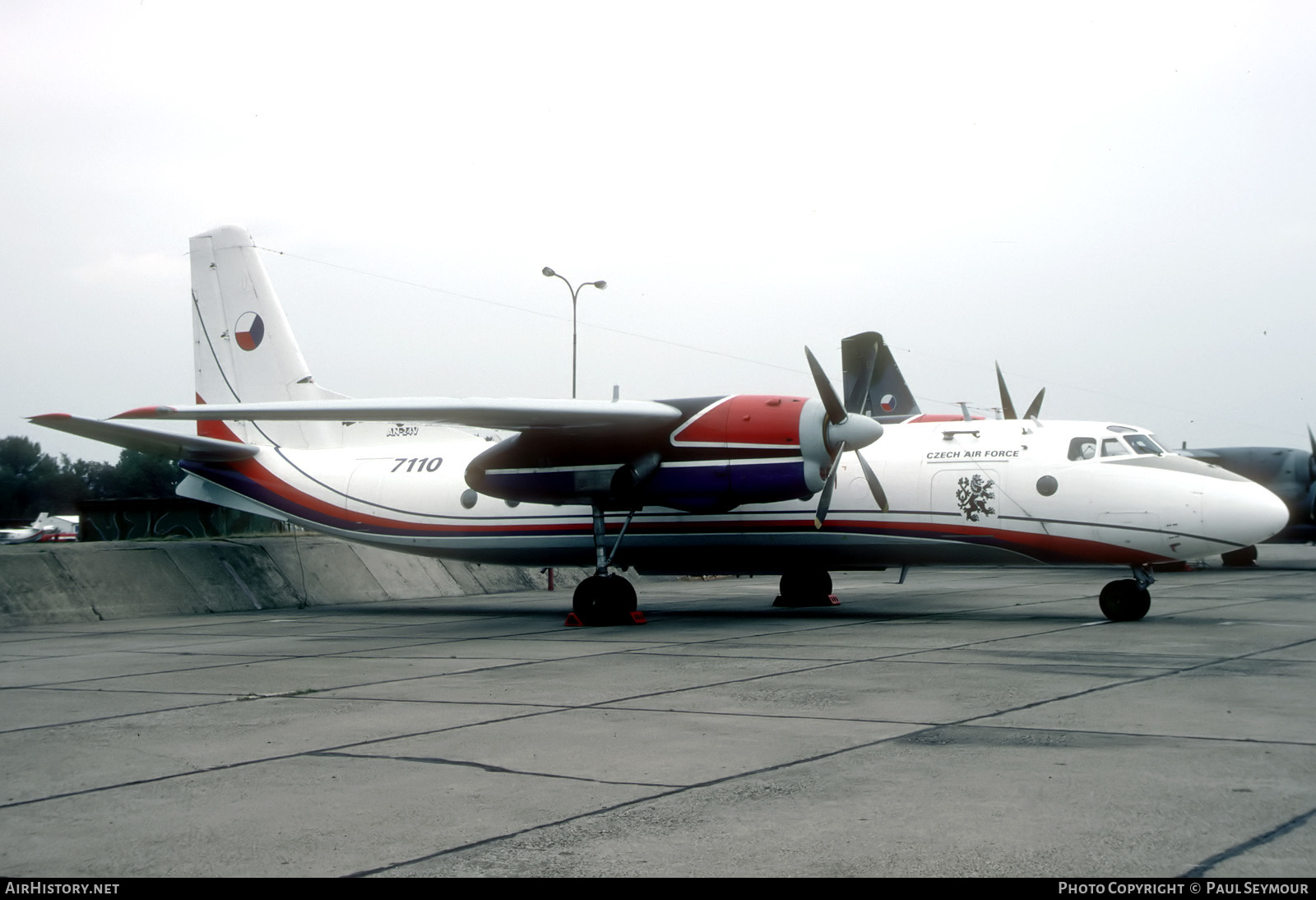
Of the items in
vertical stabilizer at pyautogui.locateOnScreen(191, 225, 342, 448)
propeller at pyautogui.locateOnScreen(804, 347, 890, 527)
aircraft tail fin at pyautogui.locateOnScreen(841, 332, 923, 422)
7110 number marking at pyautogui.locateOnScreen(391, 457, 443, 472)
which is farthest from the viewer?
aircraft tail fin at pyautogui.locateOnScreen(841, 332, 923, 422)

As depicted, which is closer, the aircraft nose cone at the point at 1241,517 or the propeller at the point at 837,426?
the aircraft nose cone at the point at 1241,517

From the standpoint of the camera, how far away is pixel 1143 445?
17.7 m

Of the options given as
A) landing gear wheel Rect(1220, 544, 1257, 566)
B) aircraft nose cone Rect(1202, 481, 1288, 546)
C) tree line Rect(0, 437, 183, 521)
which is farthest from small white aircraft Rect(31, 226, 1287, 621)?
tree line Rect(0, 437, 183, 521)

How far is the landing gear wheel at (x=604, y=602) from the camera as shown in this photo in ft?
61.6

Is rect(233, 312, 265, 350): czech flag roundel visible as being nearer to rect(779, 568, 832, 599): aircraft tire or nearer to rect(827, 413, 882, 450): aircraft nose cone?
rect(779, 568, 832, 599): aircraft tire

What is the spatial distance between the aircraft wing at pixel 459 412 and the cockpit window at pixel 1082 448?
6020mm

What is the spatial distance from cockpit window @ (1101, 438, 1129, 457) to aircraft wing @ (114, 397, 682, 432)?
646 cm

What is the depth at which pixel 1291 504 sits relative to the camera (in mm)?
34469

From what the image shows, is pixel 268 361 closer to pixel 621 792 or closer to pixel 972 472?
pixel 972 472

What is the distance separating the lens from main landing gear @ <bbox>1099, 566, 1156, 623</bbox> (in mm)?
16891

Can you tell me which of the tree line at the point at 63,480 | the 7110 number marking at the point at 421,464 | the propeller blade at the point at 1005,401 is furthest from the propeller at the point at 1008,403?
the tree line at the point at 63,480

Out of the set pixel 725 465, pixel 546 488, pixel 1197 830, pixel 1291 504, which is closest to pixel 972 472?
pixel 725 465

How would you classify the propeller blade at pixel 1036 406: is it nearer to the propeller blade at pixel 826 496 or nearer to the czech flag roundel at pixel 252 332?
the propeller blade at pixel 826 496

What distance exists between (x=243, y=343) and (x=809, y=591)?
12.5 m
